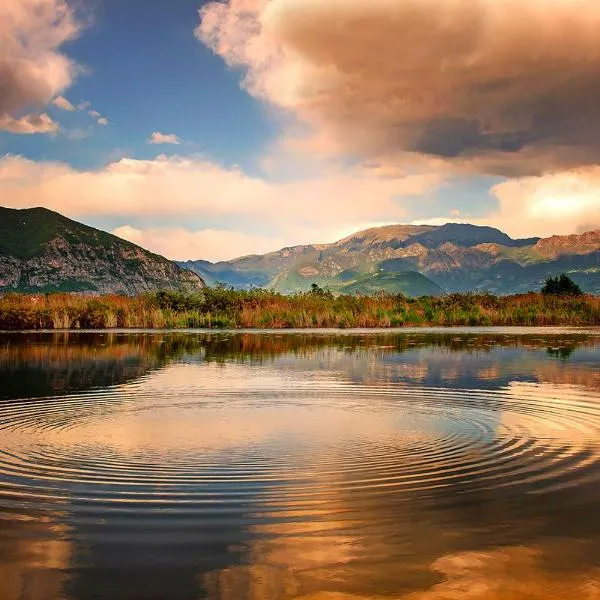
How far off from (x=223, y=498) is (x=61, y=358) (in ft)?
71.9

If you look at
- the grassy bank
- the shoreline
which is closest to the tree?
the grassy bank

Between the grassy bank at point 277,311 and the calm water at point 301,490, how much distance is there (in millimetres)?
33386

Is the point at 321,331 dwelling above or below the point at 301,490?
above

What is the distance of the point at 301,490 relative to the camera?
348 inches

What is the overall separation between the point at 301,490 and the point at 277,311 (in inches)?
1786

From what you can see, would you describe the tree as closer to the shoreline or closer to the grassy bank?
the grassy bank

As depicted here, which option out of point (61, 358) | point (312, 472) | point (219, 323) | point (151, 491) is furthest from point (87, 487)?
point (219, 323)

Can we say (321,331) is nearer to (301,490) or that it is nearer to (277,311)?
(277,311)

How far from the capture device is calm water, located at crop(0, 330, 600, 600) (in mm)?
6195

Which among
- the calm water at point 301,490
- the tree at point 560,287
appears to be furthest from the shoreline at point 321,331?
the calm water at point 301,490

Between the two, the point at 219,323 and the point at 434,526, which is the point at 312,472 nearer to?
the point at 434,526

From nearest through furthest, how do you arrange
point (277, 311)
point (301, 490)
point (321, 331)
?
point (301, 490)
point (321, 331)
point (277, 311)

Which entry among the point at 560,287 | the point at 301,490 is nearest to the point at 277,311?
the point at 560,287

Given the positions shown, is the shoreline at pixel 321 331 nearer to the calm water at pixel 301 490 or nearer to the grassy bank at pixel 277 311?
the grassy bank at pixel 277 311
